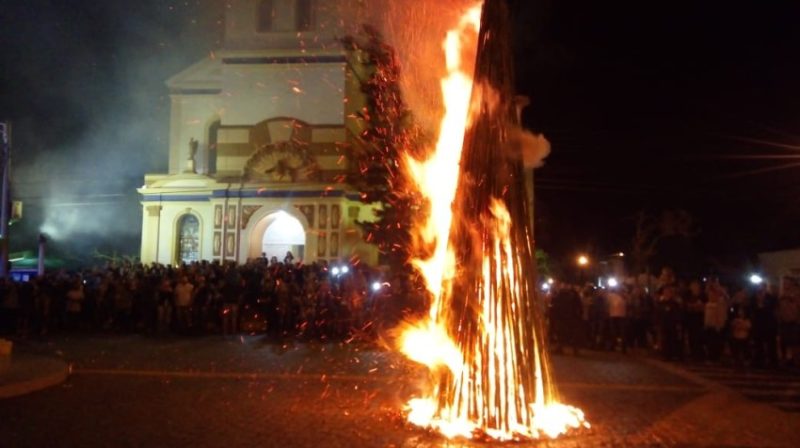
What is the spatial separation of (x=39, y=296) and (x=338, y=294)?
7550mm

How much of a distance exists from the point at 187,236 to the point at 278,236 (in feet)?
12.2

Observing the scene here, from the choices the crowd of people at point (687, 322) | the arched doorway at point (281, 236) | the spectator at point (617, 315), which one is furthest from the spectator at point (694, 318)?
the arched doorway at point (281, 236)

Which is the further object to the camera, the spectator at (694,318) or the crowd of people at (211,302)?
the crowd of people at (211,302)

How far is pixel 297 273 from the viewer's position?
62.6ft

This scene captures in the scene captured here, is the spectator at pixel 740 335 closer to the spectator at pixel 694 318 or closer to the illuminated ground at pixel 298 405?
the spectator at pixel 694 318

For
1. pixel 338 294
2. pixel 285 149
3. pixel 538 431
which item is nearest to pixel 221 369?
pixel 338 294

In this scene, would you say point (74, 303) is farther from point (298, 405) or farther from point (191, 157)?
point (191, 157)

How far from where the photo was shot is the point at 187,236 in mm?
28922

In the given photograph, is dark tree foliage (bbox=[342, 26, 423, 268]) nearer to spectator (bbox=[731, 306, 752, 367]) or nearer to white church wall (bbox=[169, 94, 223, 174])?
spectator (bbox=[731, 306, 752, 367])

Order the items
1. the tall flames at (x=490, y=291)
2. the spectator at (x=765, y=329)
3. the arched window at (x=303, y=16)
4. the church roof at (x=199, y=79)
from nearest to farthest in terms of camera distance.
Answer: the tall flames at (x=490, y=291), the spectator at (x=765, y=329), the arched window at (x=303, y=16), the church roof at (x=199, y=79)

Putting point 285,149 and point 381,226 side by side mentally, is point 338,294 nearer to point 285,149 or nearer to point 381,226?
point 381,226

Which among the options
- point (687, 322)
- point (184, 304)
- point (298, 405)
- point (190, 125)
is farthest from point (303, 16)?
point (298, 405)

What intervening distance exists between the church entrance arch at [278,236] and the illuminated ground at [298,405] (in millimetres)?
13107

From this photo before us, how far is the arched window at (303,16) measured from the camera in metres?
27.6
